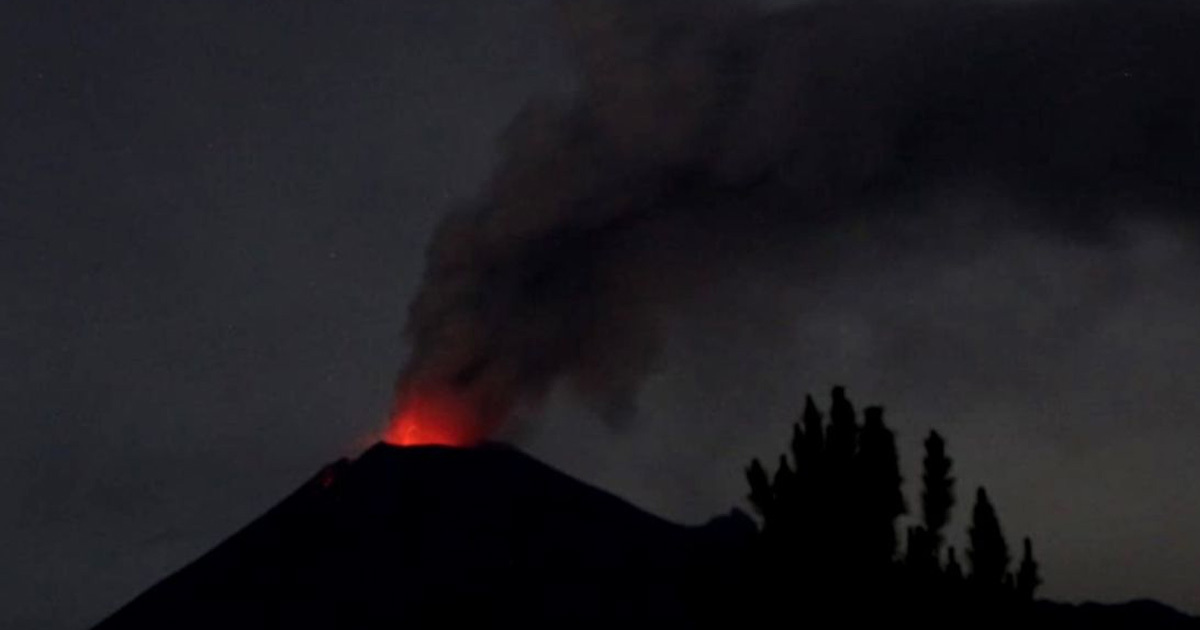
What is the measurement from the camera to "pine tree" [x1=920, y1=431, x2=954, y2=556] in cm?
3772

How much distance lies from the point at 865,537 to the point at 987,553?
2.98 metres

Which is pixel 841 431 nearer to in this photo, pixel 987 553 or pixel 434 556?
pixel 987 553

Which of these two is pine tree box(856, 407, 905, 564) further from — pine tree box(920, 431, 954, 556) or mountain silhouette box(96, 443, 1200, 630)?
mountain silhouette box(96, 443, 1200, 630)

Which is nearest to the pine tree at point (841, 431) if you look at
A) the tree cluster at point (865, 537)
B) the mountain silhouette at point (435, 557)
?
the tree cluster at point (865, 537)

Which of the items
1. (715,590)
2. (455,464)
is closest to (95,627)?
(455,464)

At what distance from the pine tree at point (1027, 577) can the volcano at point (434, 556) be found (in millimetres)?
75277

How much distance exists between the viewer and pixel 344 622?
377 feet

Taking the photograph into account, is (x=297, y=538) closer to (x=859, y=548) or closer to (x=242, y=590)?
(x=242, y=590)

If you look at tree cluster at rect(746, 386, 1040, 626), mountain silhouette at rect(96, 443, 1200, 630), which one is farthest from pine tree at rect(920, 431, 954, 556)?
mountain silhouette at rect(96, 443, 1200, 630)

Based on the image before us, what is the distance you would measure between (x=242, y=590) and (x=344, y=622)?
9.62 m

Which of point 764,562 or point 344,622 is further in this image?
point 344,622

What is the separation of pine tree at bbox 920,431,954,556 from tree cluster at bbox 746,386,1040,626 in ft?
0.07

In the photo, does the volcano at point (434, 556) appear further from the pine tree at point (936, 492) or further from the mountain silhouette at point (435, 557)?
the pine tree at point (936, 492)

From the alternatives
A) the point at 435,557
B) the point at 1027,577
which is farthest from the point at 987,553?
the point at 435,557
